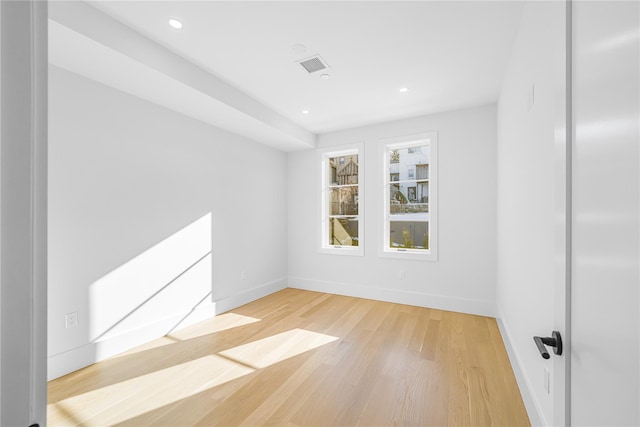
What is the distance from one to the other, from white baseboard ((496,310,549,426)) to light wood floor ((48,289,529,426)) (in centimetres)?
6

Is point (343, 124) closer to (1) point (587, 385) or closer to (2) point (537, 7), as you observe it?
(2) point (537, 7)

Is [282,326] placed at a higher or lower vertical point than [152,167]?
lower

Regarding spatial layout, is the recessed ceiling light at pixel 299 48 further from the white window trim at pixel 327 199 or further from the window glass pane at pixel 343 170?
the window glass pane at pixel 343 170

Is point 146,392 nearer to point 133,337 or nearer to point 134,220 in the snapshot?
point 133,337

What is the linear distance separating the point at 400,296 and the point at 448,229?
3.87 feet

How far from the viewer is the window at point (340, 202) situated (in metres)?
4.48

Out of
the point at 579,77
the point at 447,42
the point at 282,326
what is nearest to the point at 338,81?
the point at 447,42

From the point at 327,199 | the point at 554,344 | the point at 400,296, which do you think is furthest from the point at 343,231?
the point at 554,344

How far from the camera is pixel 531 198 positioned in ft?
5.57

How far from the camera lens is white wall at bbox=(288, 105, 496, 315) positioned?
341cm

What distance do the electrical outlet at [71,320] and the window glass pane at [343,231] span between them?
3.35m

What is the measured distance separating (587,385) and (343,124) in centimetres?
400

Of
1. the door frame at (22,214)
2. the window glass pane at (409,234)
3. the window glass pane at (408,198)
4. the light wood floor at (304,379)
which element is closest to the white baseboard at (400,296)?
the light wood floor at (304,379)

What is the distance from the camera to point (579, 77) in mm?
643
